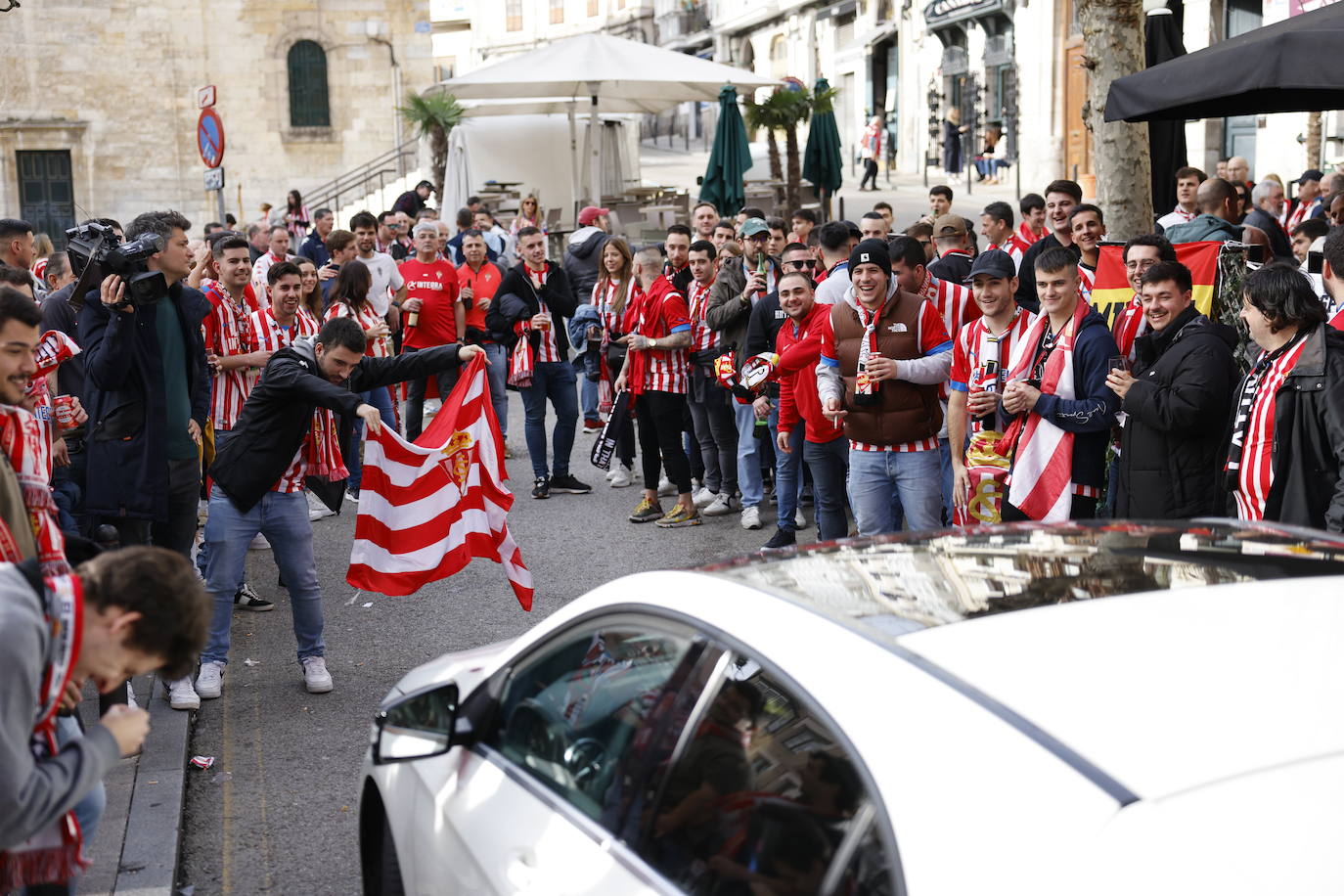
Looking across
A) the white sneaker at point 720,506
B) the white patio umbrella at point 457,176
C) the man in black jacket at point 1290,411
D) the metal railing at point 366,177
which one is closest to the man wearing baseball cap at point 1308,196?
the white sneaker at point 720,506

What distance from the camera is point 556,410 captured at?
11.6 m

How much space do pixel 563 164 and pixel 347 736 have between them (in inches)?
956

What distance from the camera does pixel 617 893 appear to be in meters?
2.56

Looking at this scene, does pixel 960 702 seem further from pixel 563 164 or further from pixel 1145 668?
pixel 563 164

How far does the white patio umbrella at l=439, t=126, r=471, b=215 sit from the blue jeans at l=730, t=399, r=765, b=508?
54.6 feet

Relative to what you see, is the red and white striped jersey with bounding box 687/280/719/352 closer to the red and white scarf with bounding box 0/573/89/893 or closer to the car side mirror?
the car side mirror

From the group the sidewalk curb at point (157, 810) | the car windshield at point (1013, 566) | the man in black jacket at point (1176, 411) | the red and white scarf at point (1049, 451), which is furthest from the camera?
the red and white scarf at point (1049, 451)

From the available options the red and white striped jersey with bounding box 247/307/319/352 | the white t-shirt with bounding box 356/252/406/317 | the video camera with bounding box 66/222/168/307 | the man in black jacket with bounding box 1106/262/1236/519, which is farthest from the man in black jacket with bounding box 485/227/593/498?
the man in black jacket with bounding box 1106/262/1236/519

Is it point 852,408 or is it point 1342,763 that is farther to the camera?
point 852,408

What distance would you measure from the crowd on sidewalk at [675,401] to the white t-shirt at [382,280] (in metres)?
1.52

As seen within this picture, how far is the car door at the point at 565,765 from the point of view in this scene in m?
2.74

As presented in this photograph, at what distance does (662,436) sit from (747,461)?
722 mm

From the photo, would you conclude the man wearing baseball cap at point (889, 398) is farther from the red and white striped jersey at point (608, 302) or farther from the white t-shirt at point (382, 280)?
the white t-shirt at point (382, 280)

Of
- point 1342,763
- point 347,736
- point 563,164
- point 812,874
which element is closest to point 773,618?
point 812,874
